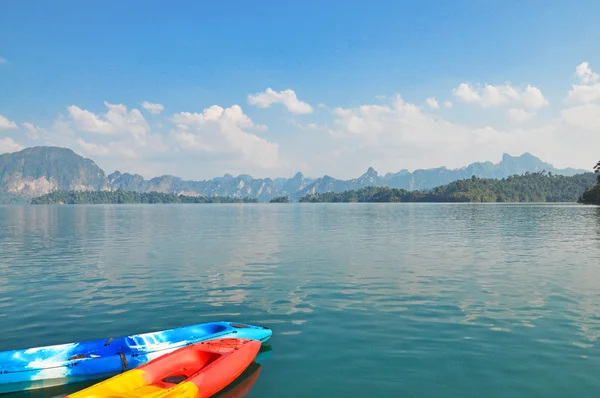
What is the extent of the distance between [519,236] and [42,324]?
5118 centimetres

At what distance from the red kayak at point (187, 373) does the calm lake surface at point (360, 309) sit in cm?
94

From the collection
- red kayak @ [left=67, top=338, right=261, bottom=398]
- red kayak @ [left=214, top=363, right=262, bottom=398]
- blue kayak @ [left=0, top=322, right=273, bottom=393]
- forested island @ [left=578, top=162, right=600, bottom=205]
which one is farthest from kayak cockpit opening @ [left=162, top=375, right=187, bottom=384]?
forested island @ [left=578, top=162, right=600, bottom=205]

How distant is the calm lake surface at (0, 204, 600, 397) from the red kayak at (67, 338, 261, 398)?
0.94m

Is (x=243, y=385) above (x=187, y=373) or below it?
below

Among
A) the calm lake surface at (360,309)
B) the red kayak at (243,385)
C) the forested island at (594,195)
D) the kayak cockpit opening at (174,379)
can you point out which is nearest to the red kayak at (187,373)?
the kayak cockpit opening at (174,379)

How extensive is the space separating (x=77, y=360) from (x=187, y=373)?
322 cm

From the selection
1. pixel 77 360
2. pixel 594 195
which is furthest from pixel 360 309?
pixel 594 195

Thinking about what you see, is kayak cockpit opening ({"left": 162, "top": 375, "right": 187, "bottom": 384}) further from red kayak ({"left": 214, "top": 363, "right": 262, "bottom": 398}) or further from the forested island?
the forested island

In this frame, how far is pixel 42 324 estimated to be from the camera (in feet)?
60.6

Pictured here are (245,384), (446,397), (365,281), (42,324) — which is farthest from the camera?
(365,281)

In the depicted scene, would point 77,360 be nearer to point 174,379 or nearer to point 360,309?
point 174,379

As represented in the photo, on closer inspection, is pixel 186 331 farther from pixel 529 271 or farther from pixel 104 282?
pixel 529 271

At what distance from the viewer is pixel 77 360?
1262cm

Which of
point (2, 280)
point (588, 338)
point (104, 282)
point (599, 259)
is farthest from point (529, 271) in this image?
point (2, 280)
